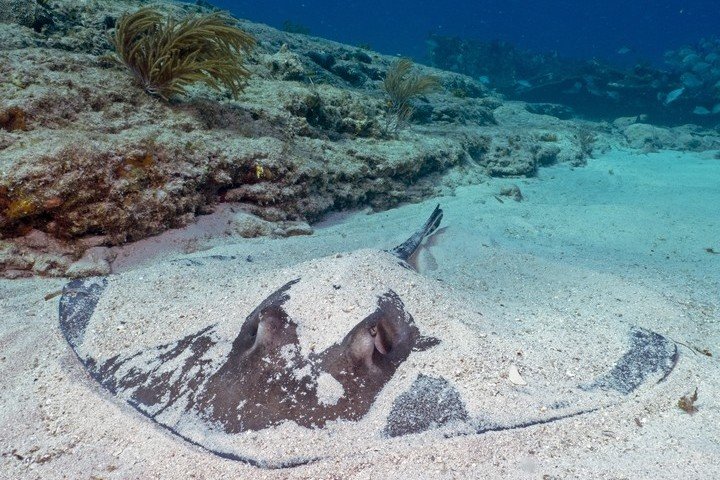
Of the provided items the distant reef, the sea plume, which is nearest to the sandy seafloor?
the distant reef

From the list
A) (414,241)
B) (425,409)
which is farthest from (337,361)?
(414,241)

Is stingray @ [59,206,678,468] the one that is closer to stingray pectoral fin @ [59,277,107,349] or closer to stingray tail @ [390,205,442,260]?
stingray pectoral fin @ [59,277,107,349]

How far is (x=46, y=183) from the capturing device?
436 centimetres

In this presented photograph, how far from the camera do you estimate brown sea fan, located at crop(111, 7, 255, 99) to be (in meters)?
5.98

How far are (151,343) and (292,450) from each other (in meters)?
1.47

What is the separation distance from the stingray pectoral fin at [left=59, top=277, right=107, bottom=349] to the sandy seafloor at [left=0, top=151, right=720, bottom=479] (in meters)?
0.18

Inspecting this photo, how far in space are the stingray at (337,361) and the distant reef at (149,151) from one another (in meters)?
1.37

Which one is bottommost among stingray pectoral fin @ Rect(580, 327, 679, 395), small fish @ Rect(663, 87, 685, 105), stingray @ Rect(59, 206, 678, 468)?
stingray @ Rect(59, 206, 678, 468)

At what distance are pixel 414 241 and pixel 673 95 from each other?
1065 inches

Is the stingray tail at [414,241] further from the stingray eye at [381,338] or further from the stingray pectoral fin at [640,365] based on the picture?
the stingray pectoral fin at [640,365]

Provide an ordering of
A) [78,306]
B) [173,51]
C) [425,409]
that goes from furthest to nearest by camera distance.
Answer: [173,51]
[78,306]
[425,409]

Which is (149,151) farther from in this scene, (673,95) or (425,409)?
(673,95)

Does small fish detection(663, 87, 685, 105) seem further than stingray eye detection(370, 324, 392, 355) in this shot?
Yes

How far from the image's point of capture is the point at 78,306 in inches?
137
